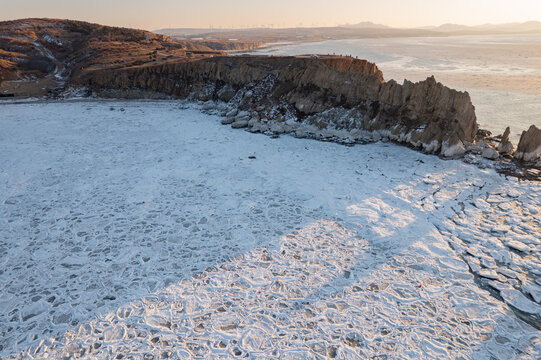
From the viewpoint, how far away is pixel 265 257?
932 cm

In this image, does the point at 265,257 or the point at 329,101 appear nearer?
the point at 265,257

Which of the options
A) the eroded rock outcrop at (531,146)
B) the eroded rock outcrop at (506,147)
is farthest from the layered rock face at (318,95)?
the eroded rock outcrop at (531,146)

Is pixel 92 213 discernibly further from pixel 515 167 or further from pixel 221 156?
pixel 515 167

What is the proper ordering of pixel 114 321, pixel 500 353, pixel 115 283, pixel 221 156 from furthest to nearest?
pixel 221 156 < pixel 115 283 < pixel 114 321 < pixel 500 353

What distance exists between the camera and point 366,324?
7250mm

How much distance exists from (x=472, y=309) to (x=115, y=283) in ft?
30.0

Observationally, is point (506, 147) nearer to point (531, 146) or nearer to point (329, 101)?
point (531, 146)

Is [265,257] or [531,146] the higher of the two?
[531,146]

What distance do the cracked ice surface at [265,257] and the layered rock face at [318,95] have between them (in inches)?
96.9

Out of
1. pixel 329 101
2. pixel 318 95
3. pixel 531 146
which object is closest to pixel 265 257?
pixel 531 146

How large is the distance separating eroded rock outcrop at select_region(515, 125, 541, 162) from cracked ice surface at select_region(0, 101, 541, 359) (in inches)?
99.4

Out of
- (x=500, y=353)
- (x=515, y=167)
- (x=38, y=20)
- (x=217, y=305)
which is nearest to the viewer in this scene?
(x=500, y=353)

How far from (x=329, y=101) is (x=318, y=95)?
99 cm

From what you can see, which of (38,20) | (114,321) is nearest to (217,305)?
(114,321)
